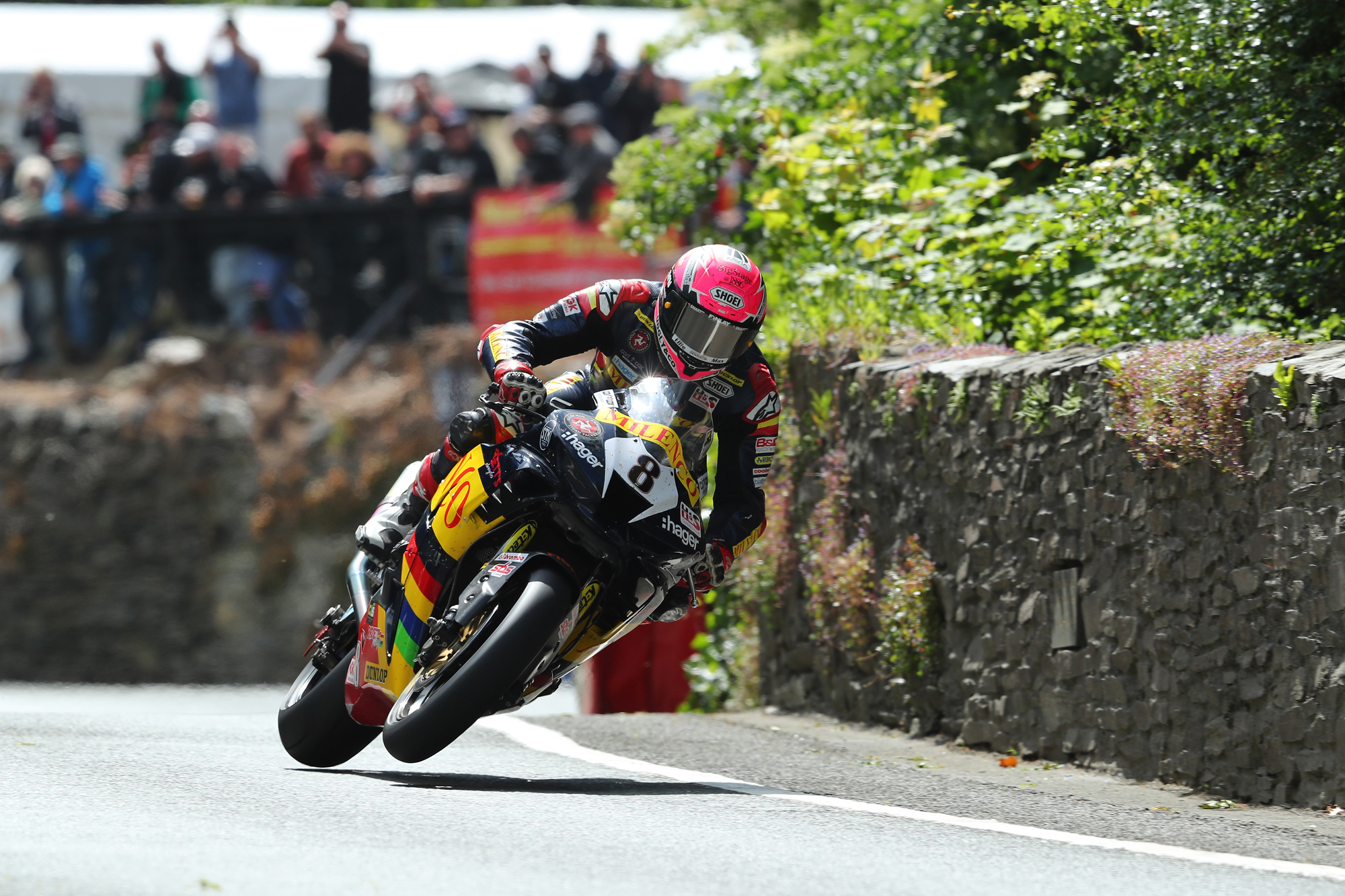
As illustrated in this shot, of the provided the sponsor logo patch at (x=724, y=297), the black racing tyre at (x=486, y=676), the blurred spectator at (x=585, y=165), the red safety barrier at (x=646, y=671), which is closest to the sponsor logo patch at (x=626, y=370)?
the sponsor logo patch at (x=724, y=297)

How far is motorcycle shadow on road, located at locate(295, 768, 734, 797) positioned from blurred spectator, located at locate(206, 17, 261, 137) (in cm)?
1182

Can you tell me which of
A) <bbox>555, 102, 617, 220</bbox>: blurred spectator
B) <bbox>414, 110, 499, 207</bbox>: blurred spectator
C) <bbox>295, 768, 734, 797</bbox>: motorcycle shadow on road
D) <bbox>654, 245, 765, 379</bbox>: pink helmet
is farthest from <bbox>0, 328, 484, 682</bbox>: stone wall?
<bbox>654, 245, 765, 379</bbox>: pink helmet

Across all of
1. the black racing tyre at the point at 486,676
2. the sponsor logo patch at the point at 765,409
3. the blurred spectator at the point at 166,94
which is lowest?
the black racing tyre at the point at 486,676

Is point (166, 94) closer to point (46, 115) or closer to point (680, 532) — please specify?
point (46, 115)

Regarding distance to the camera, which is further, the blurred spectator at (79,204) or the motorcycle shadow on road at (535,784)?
the blurred spectator at (79,204)

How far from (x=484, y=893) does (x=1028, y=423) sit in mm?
4016

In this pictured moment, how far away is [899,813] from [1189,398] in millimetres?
1914

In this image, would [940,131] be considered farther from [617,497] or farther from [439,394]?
[439,394]

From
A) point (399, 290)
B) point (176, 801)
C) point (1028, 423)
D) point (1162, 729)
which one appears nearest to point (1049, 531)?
point (1028, 423)

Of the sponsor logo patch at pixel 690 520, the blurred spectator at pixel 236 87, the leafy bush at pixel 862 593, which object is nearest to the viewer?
the sponsor logo patch at pixel 690 520

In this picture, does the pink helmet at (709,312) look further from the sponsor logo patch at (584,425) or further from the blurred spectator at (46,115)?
the blurred spectator at (46,115)

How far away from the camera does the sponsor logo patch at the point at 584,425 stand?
585 centimetres

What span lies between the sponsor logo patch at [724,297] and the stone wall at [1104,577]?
1770 millimetres

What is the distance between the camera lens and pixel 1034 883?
4469mm
